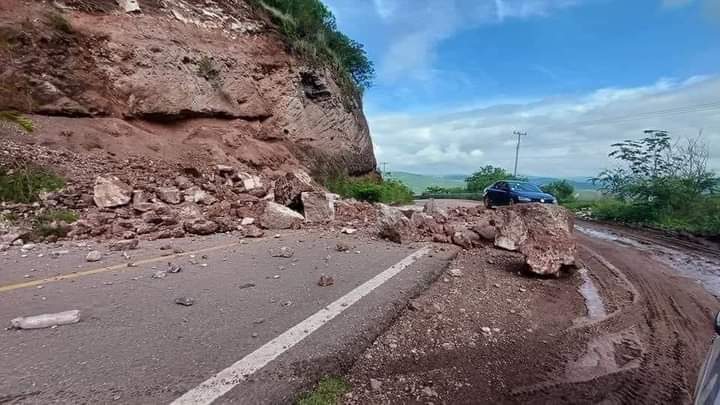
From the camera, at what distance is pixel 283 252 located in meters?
5.88

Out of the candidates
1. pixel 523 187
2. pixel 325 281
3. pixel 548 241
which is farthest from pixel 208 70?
pixel 523 187

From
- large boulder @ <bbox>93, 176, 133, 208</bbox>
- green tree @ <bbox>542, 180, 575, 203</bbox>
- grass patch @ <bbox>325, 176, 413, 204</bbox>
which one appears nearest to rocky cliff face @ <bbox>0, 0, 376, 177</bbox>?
grass patch @ <bbox>325, 176, 413, 204</bbox>

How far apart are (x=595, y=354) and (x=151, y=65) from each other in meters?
13.2

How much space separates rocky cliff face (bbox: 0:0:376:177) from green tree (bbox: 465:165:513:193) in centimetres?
2893

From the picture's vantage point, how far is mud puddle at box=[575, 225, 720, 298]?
620 centimetres

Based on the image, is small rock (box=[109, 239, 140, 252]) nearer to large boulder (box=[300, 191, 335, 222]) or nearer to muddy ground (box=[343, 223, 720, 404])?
large boulder (box=[300, 191, 335, 222])

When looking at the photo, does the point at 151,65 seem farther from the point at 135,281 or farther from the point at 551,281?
the point at 551,281

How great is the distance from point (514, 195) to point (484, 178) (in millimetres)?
29013

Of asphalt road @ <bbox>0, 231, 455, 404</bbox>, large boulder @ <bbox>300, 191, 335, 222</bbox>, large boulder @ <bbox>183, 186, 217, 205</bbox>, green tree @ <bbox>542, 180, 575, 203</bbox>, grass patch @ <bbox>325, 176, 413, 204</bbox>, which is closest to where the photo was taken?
asphalt road @ <bbox>0, 231, 455, 404</bbox>

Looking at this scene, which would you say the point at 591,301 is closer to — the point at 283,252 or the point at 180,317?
the point at 283,252

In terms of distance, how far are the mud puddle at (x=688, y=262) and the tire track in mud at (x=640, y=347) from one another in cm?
43

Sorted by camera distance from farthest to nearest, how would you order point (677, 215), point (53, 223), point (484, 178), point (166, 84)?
point (484, 178) → point (677, 215) → point (166, 84) → point (53, 223)

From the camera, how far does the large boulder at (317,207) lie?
961 centimetres

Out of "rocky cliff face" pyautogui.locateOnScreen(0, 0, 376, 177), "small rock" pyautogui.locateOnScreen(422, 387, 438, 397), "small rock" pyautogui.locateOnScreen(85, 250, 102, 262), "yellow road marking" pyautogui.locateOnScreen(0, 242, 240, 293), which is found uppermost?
"rocky cliff face" pyautogui.locateOnScreen(0, 0, 376, 177)
